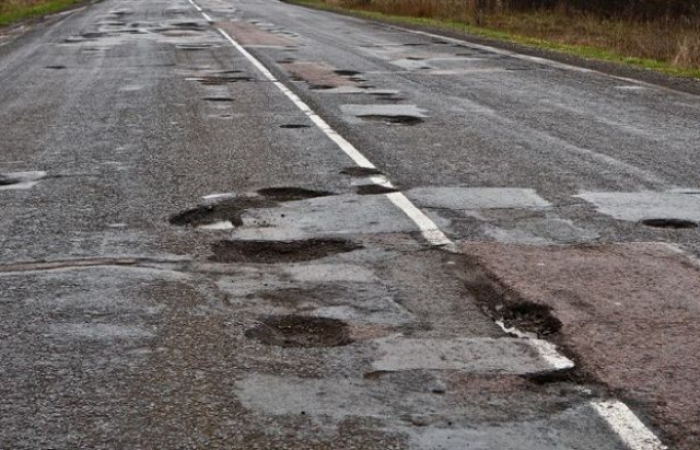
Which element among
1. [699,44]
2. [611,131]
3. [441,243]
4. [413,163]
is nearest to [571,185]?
[413,163]

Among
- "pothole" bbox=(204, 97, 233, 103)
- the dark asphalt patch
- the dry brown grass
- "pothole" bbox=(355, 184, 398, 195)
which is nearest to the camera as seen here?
the dark asphalt patch

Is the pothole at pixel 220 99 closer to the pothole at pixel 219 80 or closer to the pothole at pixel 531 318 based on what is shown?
the pothole at pixel 219 80

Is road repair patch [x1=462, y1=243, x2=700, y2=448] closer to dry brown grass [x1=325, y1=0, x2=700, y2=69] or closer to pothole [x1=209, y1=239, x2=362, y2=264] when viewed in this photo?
pothole [x1=209, y1=239, x2=362, y2=264]

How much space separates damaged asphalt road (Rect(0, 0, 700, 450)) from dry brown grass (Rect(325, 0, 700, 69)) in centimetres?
839

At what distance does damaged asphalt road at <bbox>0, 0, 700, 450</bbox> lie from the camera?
12.4 ft

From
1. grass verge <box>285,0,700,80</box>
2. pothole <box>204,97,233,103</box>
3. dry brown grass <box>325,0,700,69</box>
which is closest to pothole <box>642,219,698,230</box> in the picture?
pothole <box>204,97,233,103</box>

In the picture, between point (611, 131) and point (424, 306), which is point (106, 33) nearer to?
point (611, 131)

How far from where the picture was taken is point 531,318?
4.82 meters

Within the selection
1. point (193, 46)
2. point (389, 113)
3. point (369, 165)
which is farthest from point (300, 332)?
point (193, 46)

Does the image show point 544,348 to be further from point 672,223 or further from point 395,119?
point 395,119

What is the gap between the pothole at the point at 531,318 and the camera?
467 cm

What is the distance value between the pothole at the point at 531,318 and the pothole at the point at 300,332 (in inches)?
30.9

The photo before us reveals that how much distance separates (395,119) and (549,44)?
466 inches

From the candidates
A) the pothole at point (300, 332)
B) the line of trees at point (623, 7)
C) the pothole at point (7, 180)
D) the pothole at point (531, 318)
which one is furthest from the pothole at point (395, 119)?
the line of trees at point (623, 7)
